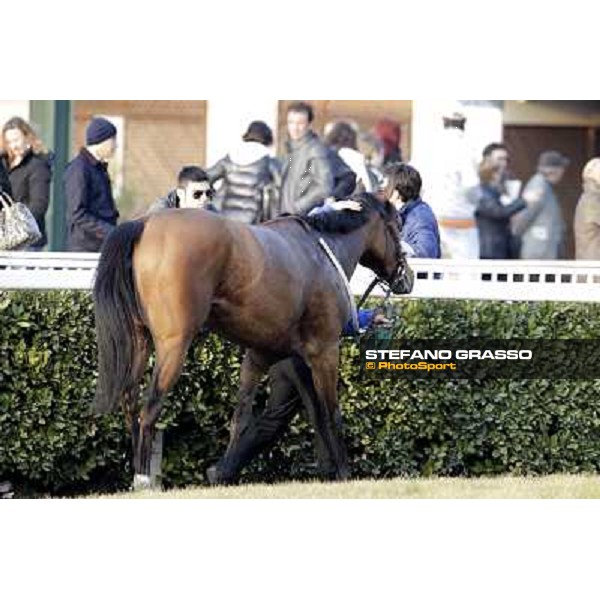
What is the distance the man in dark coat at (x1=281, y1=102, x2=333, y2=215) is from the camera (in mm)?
11906

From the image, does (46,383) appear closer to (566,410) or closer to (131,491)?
(131,491)

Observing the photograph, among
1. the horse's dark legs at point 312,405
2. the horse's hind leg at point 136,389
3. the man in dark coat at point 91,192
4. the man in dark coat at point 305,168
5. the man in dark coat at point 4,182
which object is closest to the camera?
the horse's hind leg at point 136,389

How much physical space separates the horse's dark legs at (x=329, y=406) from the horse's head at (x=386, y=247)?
721mm

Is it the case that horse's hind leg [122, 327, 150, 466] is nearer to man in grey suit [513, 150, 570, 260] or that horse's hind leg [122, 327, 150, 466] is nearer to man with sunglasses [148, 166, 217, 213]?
man with sunglasses [148, 166, 217, 213]

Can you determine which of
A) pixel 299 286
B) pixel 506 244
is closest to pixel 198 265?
pixel 299 286

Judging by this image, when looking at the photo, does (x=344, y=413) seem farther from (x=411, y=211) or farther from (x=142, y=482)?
(x=142, y=482)

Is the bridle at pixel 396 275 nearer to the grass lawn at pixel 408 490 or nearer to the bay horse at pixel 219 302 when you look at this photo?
the bay horse at pixel 219 302

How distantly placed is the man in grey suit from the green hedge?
378 cm

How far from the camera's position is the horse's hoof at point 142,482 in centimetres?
923

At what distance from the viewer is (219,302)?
30.3 ft

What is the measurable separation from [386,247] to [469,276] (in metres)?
0.74

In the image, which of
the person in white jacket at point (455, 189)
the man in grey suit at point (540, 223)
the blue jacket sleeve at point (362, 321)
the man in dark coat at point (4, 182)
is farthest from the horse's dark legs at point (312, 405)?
the man in grey suit at point (540, 223)

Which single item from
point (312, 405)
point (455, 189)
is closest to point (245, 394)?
point (312, 405)

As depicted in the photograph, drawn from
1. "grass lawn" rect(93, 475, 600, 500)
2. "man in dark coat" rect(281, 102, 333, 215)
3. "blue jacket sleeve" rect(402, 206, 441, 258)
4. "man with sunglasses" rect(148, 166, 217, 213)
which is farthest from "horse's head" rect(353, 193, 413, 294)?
"man in dark coat" rect(281, 102, 333, 215)
